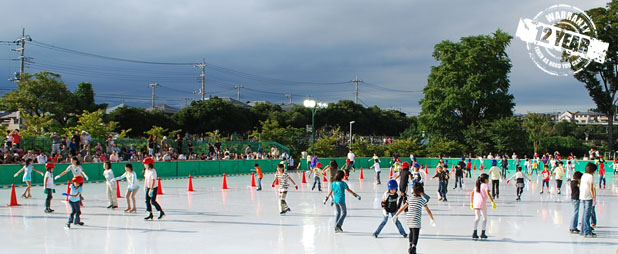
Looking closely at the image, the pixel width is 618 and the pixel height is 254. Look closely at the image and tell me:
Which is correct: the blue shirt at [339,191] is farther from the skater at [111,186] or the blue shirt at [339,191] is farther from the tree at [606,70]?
the tree at [606,70]

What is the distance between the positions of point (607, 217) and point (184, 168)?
2460 cm

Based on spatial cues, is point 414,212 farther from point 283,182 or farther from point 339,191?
point 283,182

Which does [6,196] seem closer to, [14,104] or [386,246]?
[386,246]

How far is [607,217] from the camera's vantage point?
1465 centimetres

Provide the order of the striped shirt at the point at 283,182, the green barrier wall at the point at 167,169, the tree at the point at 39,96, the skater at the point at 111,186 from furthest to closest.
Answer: the tree at the point at 39,96 → the green barrier wall at the point at 167,169 → the skater at the point at 111,186 → the striped shirt at the point at 283,182

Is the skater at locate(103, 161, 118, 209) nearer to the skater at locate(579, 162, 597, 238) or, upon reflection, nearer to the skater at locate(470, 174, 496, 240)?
the skater at locate(470, 174, 496, 240)

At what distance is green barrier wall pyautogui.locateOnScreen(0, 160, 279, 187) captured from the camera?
2386 cm

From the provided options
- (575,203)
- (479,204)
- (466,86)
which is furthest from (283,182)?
(466,86)

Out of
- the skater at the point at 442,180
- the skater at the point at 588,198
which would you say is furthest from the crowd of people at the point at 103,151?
the skater at the point at 588,198

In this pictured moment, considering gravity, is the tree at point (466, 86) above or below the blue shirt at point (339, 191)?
above

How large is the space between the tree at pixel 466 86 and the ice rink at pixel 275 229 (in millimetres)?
43837

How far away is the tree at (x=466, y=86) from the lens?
60.2 m

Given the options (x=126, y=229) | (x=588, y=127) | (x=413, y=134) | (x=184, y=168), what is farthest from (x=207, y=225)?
(x=588, y=127)

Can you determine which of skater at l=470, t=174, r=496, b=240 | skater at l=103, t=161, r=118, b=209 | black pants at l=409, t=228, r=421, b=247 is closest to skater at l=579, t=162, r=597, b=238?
skater at l=470, t=174, r=496, b=240
